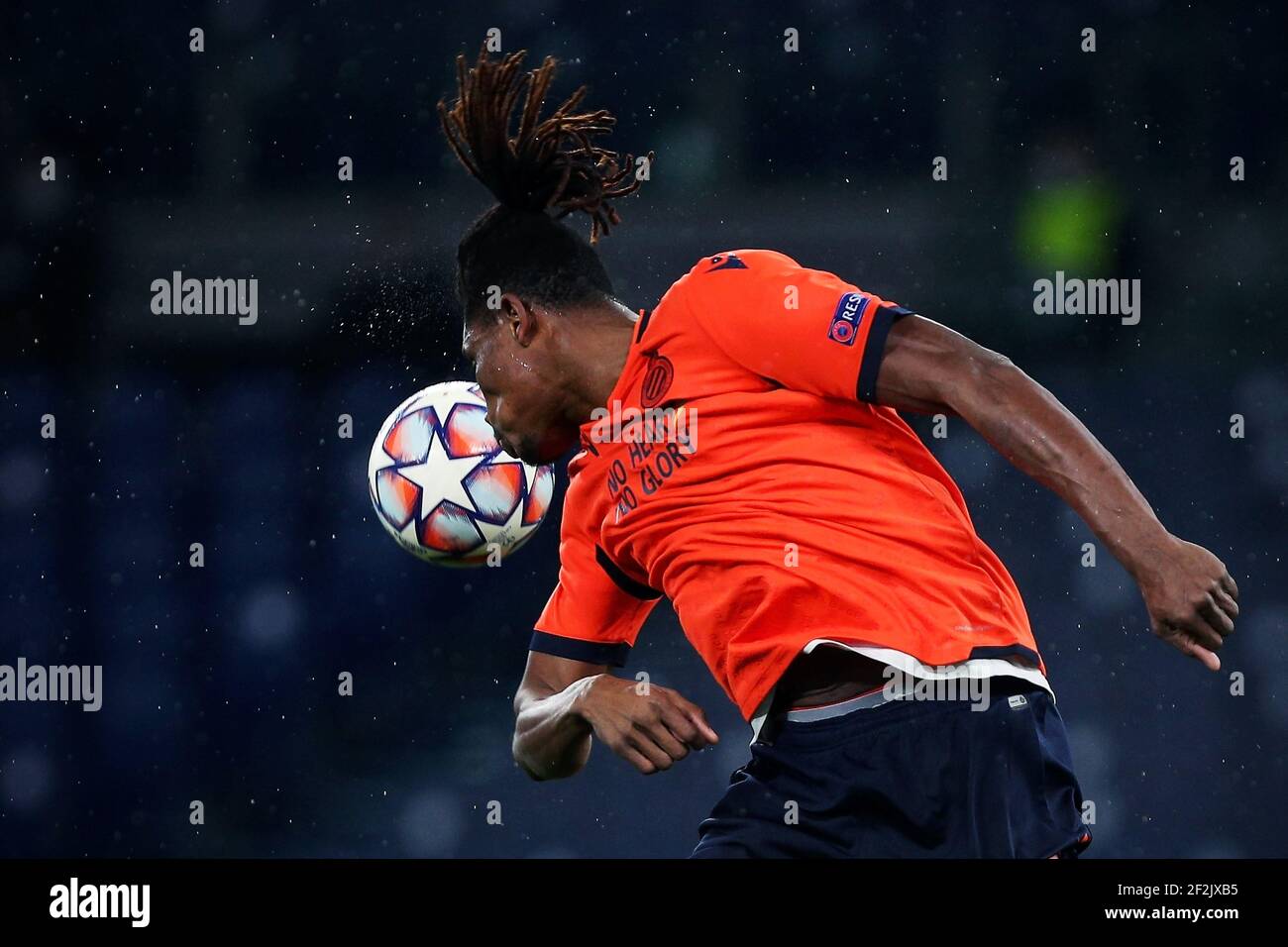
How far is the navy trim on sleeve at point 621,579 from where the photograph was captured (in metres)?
2.41

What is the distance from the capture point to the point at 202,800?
4316 millimetres

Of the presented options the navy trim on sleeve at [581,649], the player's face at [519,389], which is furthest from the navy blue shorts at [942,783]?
the player's face at [519,389]

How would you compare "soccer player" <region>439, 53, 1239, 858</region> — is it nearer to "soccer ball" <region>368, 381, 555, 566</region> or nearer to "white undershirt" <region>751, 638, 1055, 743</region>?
"white undershirt" <region>751, 638, 1055, 743</region>

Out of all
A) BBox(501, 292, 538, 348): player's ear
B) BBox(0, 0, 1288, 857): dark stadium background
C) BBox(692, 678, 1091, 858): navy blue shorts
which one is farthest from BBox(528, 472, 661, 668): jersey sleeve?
BBox(0, 0, 1288, 857): dark stadium background

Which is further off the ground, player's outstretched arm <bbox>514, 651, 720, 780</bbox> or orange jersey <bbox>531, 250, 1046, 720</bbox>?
orange jersey <bbox>531, 250, 1046, 720</bbox>

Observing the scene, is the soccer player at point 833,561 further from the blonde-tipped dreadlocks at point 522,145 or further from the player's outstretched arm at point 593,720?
the blonde-tipped dreadlocks at point 522,145

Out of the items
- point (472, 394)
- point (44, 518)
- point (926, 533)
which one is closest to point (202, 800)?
point (44, 518)

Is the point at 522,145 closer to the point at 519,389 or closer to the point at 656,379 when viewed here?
the point at 519,389

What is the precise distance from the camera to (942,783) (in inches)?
76.7

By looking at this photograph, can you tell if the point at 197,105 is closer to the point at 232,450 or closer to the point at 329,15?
the point at 329,15

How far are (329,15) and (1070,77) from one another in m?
2.38

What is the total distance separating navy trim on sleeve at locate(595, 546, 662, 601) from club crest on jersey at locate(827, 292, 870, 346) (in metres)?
0.59

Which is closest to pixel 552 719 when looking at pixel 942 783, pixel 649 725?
pixel 649 725

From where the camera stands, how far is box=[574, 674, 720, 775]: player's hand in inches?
75.6
